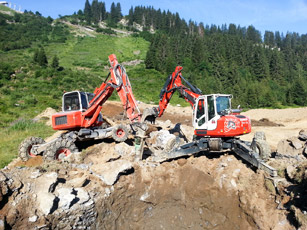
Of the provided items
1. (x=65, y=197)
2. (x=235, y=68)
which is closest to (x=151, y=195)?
(x=65, y=197)

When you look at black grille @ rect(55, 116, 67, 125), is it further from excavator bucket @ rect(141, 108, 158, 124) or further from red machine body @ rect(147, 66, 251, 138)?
red machine body @ rect(147, 66, 251, 138)

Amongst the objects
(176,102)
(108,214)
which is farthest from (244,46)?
(108,214)

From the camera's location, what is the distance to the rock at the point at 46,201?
6.08m

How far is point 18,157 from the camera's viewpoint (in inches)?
430

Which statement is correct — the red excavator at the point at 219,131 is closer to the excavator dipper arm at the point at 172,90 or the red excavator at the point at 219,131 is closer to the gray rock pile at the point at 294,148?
the gray rock pile at the point at 294,148

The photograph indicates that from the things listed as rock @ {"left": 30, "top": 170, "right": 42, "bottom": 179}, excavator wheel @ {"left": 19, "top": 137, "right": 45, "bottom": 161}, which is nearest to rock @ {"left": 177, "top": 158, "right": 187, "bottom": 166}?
rock @ {"left": 30, "top": 170, "right": 42, "bottom": 179}

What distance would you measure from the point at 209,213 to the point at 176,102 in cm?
2627

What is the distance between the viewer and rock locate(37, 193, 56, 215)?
6.08 metres

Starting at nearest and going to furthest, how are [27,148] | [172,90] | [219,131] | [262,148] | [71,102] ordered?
[262,148], [219,131], [27,148], [71,102], [172,90]

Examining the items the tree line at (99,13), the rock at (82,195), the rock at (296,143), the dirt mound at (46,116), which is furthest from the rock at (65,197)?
the tree line at (99,13)

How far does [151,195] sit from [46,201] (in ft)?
11.0

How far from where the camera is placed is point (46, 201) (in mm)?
6188

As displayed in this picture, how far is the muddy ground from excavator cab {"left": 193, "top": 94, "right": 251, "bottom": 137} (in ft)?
3.71

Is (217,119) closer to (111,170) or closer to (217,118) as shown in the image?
(217,118)
